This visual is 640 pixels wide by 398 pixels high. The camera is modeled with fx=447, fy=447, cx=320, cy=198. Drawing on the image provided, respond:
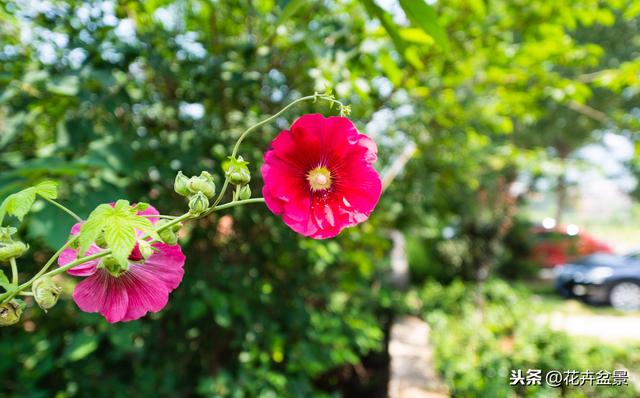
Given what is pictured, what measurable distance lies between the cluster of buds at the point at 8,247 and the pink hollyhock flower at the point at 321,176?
24 cm

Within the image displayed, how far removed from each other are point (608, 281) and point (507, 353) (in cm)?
565

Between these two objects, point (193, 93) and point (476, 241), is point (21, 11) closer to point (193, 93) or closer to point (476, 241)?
point (193, 93)

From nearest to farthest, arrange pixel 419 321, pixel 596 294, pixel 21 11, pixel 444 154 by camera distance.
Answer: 1. pixel 21 11
2. pixel 444 154
3. pixel 419 321
4. pixel 596 294

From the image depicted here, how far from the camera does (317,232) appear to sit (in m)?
0.49

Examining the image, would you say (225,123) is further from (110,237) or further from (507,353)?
(507,353)

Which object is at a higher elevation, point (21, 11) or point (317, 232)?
point (21, 11)

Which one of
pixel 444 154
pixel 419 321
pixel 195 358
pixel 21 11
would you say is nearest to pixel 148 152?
pixel 21 11

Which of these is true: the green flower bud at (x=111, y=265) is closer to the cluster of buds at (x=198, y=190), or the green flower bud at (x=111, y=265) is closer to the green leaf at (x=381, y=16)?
the cluster of buds at (x=198, y=190)

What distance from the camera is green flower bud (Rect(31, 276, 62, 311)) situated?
1.33 feet

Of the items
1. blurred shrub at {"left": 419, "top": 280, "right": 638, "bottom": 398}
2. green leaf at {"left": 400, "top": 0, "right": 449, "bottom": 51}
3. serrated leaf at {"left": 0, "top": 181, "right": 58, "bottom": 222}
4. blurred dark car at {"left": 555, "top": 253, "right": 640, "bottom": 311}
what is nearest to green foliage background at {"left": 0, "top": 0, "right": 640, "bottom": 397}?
green leaf at {"left": 400, "top": 0, "right": 449, "bottom": 51}

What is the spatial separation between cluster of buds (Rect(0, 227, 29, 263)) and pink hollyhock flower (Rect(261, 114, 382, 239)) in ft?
0.79

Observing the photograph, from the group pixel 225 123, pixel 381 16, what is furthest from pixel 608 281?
pixel 381 16

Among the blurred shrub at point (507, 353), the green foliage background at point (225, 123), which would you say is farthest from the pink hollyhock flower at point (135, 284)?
the blurred shrub at point (507, 353)

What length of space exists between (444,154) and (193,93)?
1.73 m
